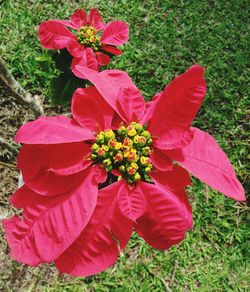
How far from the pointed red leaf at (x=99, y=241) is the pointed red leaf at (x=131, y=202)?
0.07 feet

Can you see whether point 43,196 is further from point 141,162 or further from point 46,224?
point 141,162

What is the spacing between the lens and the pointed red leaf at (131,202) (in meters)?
0.81

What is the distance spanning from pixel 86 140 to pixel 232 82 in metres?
1.69

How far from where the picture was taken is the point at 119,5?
7.92 ft

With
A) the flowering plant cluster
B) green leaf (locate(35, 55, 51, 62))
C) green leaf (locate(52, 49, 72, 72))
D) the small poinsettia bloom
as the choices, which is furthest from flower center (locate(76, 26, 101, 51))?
the flowering plant cluster

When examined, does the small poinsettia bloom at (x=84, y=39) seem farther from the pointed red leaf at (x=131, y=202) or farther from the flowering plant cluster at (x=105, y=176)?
the pointed red leaf at (x=131, y=202)

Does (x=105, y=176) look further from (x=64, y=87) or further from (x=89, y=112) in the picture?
(x=64, y=87)

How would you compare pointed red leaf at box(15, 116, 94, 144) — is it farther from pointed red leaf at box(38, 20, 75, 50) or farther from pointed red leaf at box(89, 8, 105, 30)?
pointed red leaf at box(89, 8, 105, 30)

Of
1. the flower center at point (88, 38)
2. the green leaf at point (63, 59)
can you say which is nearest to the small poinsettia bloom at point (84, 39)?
the flower center at point (88, 38)

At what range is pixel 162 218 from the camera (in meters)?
0.83

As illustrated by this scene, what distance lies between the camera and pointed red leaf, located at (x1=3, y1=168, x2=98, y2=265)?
2.60 ft

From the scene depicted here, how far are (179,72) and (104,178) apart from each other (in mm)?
1599

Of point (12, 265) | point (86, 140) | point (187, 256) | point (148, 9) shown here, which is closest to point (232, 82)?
point (148, 9)

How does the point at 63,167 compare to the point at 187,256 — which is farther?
the point at 187,256
